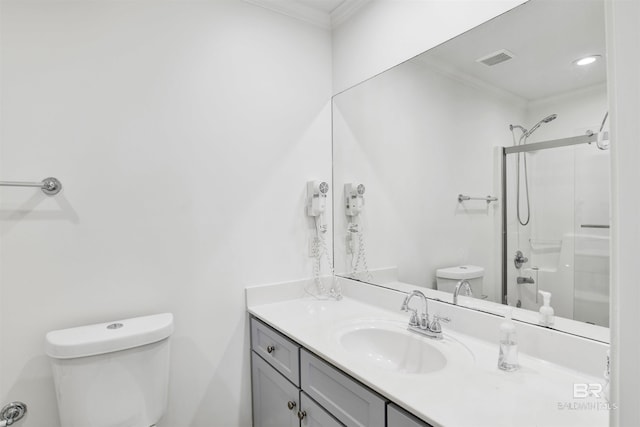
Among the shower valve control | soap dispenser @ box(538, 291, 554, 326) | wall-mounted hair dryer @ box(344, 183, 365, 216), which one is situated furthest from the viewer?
wall-mounted hair dryer @ box(344, 183, 365, 216)

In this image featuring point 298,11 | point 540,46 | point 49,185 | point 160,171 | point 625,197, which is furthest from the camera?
point 298,11

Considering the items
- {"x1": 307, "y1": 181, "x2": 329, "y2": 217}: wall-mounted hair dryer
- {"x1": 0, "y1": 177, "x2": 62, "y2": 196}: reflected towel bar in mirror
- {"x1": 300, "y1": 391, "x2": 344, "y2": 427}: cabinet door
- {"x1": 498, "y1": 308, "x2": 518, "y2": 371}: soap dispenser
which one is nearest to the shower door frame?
{"x1": 498, "y1": 308, "x2": 518, "y2": 371}: soap dispenser

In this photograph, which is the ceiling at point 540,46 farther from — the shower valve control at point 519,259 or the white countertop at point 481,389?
the white countertop at point 481,389

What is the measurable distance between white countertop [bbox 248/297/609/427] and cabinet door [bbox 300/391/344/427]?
0.20m

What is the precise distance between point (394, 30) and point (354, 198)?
883mm

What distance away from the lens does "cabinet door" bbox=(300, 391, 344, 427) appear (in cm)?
115

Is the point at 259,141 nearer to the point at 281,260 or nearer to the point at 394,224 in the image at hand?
the point at 281,260

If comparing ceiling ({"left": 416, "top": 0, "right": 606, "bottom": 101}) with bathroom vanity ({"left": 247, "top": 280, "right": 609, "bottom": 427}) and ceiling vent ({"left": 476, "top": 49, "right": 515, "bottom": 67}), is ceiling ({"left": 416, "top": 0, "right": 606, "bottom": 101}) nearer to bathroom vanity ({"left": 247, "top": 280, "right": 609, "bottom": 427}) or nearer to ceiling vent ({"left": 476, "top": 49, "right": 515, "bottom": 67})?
ceiling vent ({"left": 476, "top": 49, "right": 515, "bottom": 67})

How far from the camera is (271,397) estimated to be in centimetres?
154

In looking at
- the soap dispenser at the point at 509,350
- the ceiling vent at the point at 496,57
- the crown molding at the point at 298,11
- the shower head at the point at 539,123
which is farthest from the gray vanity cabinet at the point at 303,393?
the crown molding at the point at 298,11

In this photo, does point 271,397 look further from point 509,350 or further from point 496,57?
point 496,57

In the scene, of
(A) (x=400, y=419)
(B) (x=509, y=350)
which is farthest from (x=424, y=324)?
(A) (x=400, y=419)

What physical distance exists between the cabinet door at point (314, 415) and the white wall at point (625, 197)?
90 centimetres

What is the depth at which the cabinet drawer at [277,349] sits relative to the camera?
1350 millimetres
